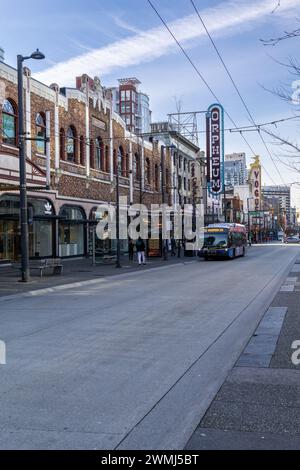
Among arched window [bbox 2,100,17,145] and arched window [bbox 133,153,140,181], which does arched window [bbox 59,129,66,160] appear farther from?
arched window [bbox 133,153,140,181]

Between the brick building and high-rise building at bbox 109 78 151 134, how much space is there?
240ft

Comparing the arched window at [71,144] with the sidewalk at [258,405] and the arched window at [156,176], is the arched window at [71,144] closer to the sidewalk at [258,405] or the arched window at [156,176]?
the arched window at [156,176]

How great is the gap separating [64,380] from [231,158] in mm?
159994

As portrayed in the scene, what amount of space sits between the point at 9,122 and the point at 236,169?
128846 millimetres

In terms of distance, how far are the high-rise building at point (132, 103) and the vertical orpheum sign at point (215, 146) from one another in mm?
58682

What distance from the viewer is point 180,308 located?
40.6 ft

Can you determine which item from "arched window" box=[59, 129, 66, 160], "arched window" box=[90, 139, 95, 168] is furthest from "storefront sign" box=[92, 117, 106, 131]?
"arched window" box=[59, 129, 66, 160]

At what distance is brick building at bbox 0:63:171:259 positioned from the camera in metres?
26.7

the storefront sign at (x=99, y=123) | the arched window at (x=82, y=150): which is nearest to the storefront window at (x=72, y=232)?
the arched window at (x=82, y=150)

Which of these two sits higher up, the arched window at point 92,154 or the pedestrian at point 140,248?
the arched window at point 92,154

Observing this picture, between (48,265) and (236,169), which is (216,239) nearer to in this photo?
(48,265)

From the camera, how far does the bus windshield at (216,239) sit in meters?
36.2

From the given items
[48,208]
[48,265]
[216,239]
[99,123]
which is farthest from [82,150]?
[48,265]

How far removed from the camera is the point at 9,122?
27.0m
